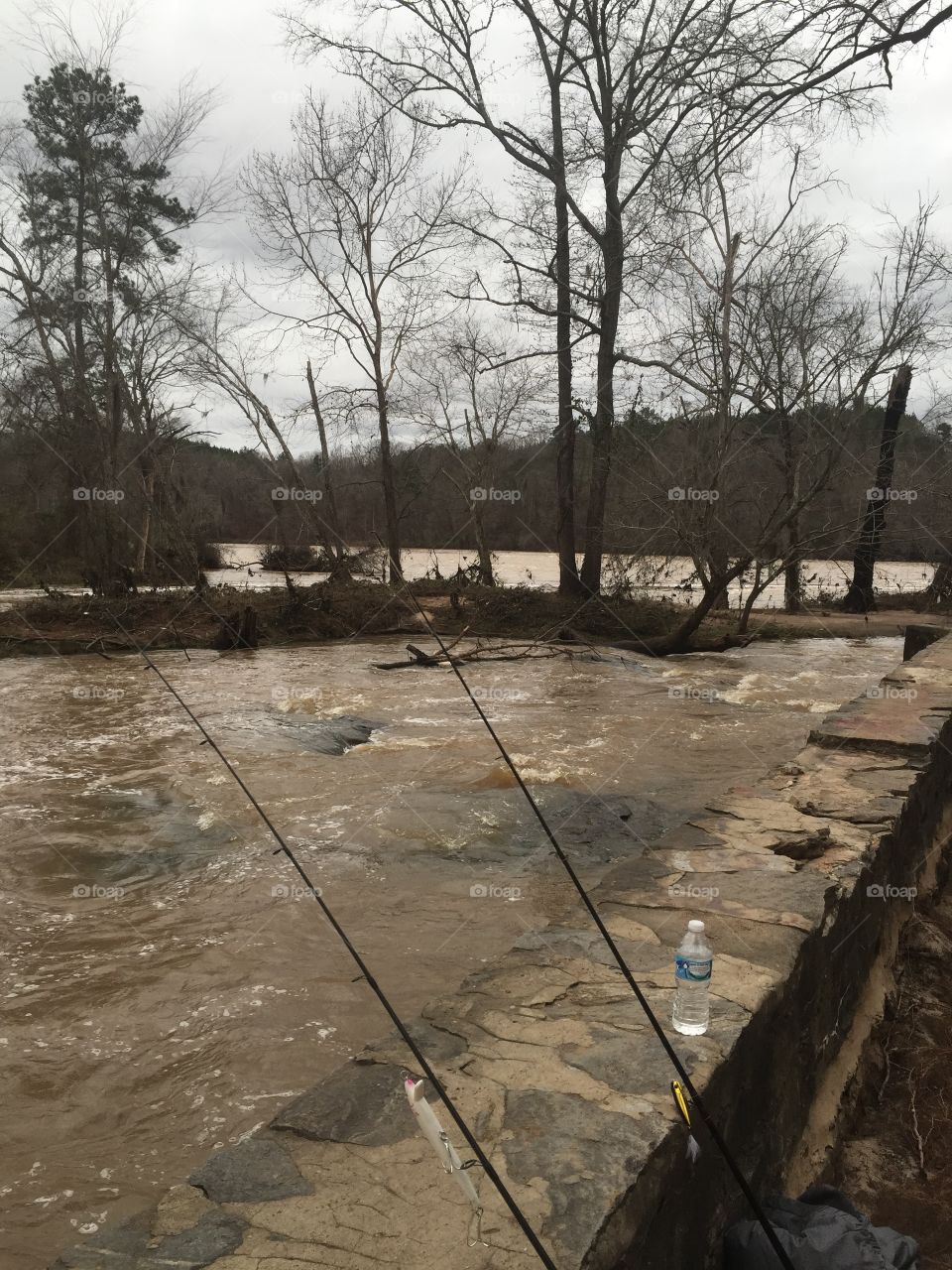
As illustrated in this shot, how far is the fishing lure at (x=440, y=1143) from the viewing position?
1527 millimetres

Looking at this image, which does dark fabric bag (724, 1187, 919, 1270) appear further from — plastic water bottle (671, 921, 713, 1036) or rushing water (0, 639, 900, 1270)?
rushing water (0, 639, 900, 1270)

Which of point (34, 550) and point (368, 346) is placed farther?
point (34, 550)

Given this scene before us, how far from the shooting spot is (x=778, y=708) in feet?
36.8

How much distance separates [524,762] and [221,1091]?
5021mm

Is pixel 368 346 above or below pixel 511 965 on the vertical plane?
above

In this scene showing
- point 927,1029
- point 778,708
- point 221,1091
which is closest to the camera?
point 221,1091

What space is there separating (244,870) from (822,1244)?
4302 mm

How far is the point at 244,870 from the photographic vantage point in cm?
584

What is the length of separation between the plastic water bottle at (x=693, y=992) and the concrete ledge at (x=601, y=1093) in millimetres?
42

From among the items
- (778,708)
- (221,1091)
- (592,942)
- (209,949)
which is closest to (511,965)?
(592,942)

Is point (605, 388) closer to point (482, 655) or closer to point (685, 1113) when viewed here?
point (482, 655)

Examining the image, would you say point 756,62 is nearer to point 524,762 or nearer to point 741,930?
point 741,930

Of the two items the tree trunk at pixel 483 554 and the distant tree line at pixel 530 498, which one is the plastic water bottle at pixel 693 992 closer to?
the distant tree line at pixel 530 498

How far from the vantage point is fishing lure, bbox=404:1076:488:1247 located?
153 cm
